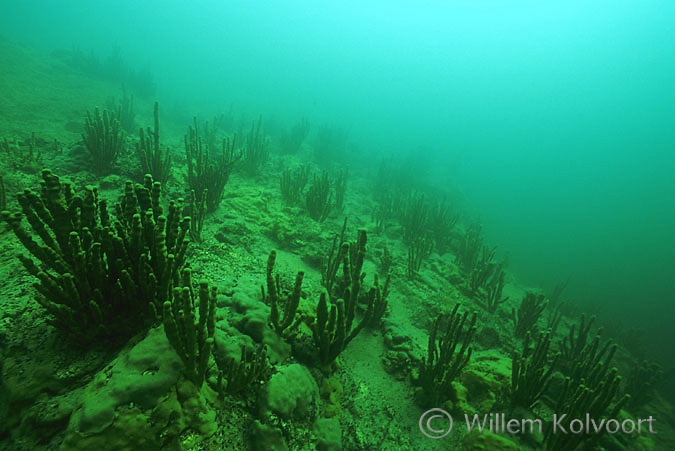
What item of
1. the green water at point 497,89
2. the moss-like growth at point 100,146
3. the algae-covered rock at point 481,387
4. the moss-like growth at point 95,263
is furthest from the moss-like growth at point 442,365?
the green water at point 497,89

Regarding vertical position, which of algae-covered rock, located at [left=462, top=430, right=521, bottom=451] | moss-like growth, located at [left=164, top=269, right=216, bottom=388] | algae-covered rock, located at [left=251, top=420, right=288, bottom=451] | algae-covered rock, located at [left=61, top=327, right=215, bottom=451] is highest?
moss-like growth, located at [left=164, top=269, right=216, bottom=388]

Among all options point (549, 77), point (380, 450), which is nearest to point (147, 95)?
point (380, 450)

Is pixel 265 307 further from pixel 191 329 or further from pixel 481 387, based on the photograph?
pixel 481 387

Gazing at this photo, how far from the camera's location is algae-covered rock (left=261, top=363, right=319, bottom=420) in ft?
6.64

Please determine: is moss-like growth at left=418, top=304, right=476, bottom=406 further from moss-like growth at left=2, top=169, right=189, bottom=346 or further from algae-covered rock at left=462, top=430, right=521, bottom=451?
moss-like growth at left=2, top=169, right=189, bottom=346

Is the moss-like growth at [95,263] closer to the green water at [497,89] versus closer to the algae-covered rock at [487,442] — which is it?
the algae-covered rock at [487,442]

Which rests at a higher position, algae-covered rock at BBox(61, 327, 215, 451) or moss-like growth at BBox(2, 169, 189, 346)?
moss-like growth at BBox(2, 169, 189, 346)

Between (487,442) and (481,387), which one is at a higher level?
(487,442)

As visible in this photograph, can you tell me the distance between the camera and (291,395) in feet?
7.04

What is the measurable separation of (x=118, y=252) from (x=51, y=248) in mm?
354

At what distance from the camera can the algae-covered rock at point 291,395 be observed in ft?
6.64

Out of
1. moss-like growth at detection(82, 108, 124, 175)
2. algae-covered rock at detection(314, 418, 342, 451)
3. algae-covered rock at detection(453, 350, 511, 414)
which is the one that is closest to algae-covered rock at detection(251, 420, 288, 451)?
algae-covered rock at detection(314, 418, 342, 451)

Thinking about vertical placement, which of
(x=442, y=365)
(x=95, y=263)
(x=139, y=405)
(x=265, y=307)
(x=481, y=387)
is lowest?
(x=481, y=387)

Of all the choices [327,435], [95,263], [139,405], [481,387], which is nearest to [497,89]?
[481,387]
